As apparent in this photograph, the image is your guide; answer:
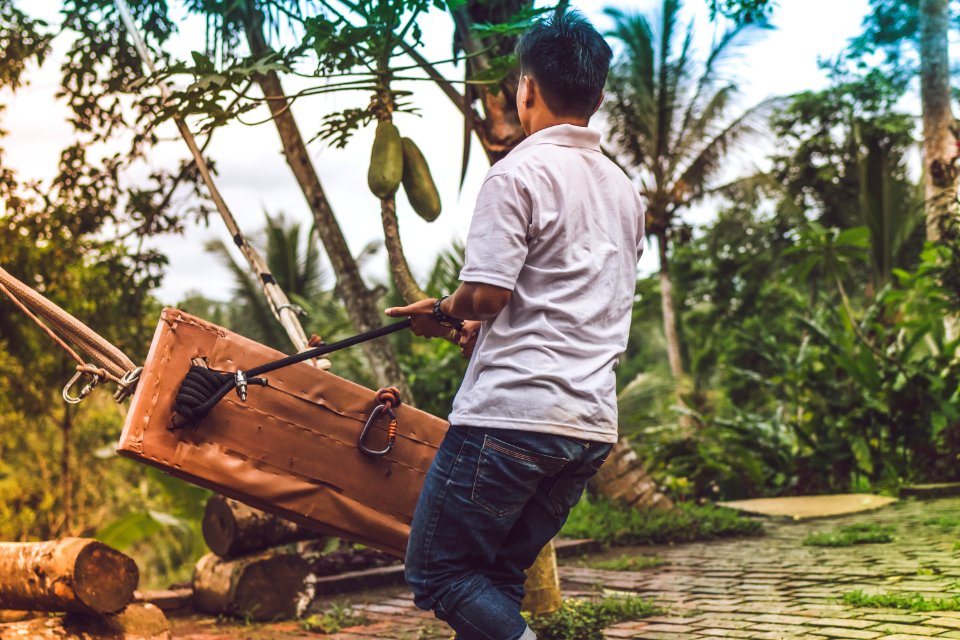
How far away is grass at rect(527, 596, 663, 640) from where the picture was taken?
154 inches

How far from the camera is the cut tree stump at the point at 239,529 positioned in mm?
5422

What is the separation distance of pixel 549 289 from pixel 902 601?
282 cm

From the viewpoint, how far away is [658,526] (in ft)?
25.4

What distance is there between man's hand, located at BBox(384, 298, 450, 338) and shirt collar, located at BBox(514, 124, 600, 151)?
456mm

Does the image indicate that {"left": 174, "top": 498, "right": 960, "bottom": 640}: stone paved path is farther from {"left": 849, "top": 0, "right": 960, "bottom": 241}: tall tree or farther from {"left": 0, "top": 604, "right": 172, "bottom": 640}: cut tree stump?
{"left": 849, "top": 0, "right": 960, "bottom": 241}: tall tree

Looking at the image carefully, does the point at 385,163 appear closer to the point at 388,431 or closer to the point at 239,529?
the point at 388,431

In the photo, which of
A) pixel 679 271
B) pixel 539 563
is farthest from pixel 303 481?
pixel 679 271

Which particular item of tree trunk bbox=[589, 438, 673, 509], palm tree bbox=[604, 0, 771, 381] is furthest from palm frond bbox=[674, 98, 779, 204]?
tree trunk bbox=[589, 438, 673, 509]

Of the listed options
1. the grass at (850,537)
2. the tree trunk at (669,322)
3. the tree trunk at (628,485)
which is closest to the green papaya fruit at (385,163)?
the grass at (850,537)

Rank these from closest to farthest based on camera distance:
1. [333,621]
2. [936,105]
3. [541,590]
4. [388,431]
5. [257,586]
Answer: [388,431] → [541,590] → [333,621] → [257,586] → [936,105]

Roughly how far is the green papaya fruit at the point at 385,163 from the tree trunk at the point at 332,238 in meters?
1.60

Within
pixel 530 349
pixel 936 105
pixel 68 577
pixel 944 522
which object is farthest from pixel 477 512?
pixel 936 105

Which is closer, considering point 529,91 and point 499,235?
point 499,235

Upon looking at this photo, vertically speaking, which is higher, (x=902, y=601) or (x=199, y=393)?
(x=199, y=393)
